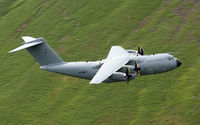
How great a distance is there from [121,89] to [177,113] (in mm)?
6715

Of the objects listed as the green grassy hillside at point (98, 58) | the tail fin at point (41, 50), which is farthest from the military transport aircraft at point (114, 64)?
the green grassy hillside at point (98, 58)

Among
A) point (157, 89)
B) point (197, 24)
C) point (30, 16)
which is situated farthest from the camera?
point (30, 16)

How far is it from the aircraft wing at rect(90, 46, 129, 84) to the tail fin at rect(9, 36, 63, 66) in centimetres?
561

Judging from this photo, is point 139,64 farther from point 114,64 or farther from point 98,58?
point 98,58

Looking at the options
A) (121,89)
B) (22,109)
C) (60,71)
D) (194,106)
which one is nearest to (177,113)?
(194,106)

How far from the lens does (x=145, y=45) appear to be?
1689 inches

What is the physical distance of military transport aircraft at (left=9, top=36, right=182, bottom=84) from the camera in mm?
30469

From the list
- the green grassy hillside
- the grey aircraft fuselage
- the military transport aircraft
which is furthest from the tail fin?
the green grassy hillside

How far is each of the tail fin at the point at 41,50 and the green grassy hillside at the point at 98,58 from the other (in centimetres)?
555

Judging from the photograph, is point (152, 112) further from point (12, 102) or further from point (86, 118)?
point (12, 102)

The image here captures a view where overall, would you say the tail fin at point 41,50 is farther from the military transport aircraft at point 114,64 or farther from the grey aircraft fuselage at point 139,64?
the grey aircraft fuselage at point 139,64

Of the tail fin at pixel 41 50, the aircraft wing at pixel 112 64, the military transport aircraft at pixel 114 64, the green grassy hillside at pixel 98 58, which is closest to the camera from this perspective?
the aircraft wing at pixel 112 64

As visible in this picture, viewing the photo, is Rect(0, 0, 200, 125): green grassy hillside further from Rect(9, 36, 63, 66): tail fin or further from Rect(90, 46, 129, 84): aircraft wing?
Rect(9, 36, 63, 66): tail fin

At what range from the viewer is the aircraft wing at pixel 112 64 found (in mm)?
27484
